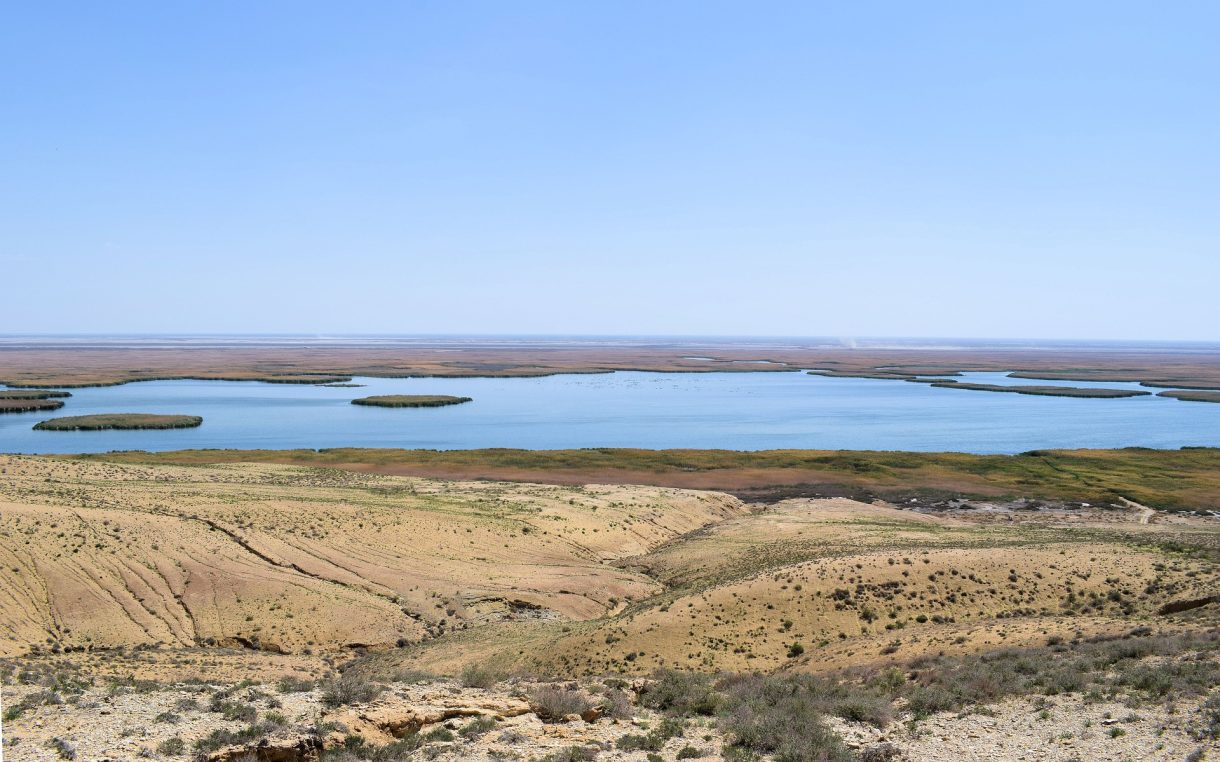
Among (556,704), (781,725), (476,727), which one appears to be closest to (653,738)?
(781,725)

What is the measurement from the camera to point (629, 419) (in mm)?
100500

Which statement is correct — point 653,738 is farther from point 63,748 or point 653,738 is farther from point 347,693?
point 63,748

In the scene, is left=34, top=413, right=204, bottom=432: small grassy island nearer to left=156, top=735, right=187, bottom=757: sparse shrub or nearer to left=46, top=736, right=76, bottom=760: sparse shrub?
left=46, top=736, right=76, bottom=760: sparse shrub

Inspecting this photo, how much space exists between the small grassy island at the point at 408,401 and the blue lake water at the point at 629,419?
2.90 meters

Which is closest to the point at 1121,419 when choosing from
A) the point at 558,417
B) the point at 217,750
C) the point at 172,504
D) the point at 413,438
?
the point at 558,417

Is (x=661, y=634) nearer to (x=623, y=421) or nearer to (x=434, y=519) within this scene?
(x=434, y=519)

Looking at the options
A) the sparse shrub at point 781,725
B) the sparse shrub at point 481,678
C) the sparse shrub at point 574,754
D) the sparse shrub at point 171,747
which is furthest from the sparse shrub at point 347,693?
the sparse shrub at point 781,725

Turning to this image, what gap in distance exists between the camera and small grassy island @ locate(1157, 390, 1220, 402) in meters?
130

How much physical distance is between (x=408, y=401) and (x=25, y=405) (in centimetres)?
4749

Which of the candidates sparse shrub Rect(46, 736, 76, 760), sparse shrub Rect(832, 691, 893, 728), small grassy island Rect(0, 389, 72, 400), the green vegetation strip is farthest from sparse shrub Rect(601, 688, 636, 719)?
small grassy island Rect(0, 389, 72, 400)

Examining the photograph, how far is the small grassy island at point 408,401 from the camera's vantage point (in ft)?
369

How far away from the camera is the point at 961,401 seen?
126750 mm

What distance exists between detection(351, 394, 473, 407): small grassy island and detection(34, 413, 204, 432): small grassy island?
26045mm

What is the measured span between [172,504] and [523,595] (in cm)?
1719
